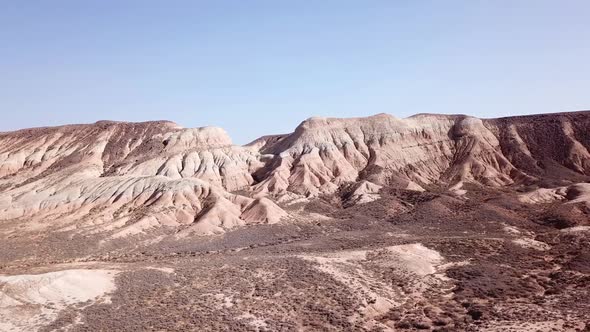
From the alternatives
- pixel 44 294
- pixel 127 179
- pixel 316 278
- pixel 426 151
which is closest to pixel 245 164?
pixel 127 179

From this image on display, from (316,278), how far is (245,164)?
197 feet

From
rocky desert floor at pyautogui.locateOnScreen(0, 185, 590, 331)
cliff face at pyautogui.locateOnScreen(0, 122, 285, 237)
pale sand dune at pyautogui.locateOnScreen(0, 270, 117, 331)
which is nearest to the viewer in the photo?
pale sand dune at pyautogui.locateOnScreen(0, 270, 117, 331)

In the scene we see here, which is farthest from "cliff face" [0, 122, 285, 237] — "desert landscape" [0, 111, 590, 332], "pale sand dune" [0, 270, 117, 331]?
"pale sand dune" [0, 270, 117, 331]

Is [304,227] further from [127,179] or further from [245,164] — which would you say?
[245,164]

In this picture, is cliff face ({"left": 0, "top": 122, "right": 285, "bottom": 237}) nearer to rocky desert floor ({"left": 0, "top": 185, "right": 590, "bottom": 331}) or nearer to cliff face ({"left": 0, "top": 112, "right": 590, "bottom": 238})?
cliff face ({"left": 0, "top": 112, "right": 590, "bottom": 238})

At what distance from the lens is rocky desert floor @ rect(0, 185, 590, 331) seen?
94.3 feet

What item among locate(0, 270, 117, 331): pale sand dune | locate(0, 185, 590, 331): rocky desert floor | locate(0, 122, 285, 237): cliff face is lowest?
locate(0, 185, 590, 331): rocky desert floor

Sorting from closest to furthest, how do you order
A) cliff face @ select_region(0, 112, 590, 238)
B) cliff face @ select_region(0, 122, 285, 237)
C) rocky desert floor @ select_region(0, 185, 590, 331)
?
1. rocky desert floor @ select_region(0, 185, 590, 331)
2. cliff face @ select_region(0, 122, 285, 237)
3. cliff face @ select_region(0, 112, 590, 238)

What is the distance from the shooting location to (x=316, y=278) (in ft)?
120

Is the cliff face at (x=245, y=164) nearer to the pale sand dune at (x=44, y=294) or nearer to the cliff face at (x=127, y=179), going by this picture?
the cliff face at (x=127, y=179)

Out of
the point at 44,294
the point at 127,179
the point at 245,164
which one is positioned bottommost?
the point at 44,294

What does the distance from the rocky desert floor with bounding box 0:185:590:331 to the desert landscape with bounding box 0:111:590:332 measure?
0.62ft

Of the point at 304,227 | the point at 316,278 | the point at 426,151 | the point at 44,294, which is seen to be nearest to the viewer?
the point at 44,294

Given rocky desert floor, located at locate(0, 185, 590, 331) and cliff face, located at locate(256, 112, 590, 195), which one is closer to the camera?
rocky desert floor, located at locate(0, 185, 590, 331)
